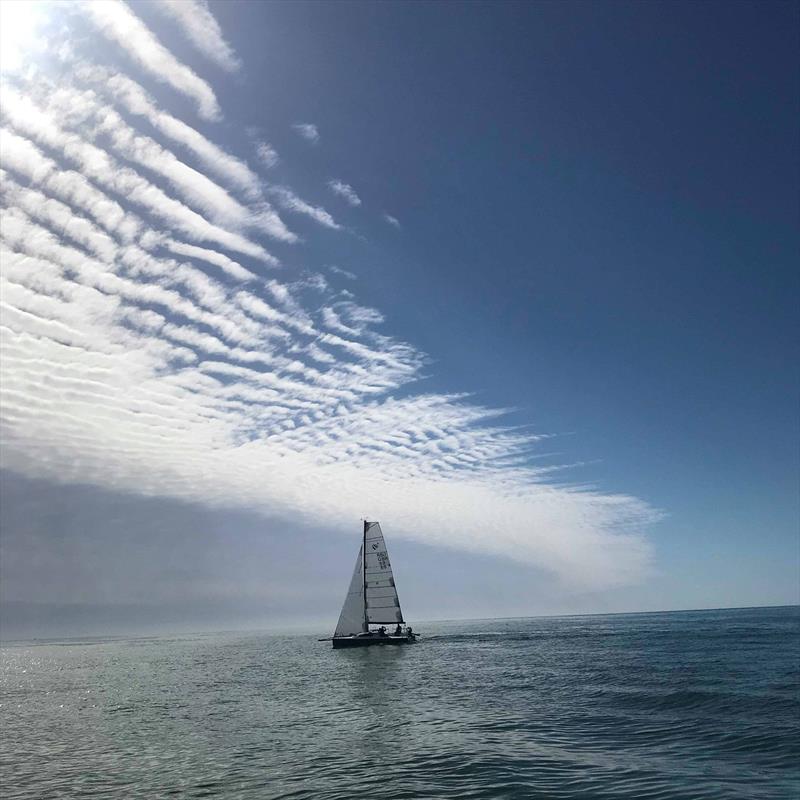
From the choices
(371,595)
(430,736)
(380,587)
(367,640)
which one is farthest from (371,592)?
(430,736)

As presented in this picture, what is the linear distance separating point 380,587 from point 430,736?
8101 cm

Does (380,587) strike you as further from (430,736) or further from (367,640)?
(430,736)

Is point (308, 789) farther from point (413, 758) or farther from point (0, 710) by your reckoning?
point (0, 710)

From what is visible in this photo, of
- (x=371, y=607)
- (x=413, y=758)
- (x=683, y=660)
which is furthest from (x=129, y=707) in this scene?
(x=371, y=607)

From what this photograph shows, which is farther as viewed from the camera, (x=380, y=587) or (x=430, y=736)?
(x=380, y=587)

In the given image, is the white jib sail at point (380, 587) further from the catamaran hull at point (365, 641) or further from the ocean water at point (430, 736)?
the ocean water at point (430, 736)

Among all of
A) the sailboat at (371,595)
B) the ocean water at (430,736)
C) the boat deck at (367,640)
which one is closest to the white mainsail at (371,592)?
the sailboat at (371,595)

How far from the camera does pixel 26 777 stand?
26.4 m

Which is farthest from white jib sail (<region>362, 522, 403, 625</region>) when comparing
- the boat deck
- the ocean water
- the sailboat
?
the ocean water

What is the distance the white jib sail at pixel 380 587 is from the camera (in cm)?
11056

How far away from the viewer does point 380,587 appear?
4355 inches

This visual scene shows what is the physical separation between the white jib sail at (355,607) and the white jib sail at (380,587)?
1227mm

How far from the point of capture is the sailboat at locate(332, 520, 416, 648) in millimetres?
110625

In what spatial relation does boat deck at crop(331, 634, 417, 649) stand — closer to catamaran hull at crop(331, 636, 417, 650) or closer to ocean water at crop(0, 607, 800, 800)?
catamaran hull at crop(331, 636, 417, 650)
